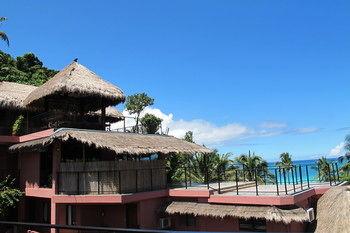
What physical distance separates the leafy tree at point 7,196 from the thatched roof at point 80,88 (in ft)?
13.6

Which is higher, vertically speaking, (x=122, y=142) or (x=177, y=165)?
(x=122, y=142)

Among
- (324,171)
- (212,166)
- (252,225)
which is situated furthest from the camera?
(212,166)

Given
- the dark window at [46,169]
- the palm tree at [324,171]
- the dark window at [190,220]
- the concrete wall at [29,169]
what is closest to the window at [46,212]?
the concrete wall at [29,169]

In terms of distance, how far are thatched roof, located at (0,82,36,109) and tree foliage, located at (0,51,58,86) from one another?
9068mm

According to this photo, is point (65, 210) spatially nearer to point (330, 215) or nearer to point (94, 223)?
point (94, 223)

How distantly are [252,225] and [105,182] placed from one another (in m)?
6.21

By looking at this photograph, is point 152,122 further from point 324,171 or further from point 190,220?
point 324,171

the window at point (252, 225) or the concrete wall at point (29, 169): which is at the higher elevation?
the concrete wall at point (29, 169)

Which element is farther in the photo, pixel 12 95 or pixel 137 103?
pixel 137 103

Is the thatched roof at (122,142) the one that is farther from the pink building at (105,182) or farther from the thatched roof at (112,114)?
the thatched roof at (112,114)

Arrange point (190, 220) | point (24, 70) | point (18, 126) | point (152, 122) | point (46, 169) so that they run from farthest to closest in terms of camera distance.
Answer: point (24, 70) → point (152, 122) → point (18, 126) → point (46, 169) → point (190, 220)

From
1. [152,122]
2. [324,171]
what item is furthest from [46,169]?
[324,171]

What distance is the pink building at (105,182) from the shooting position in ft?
51.0

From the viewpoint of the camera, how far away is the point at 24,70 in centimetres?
3741
